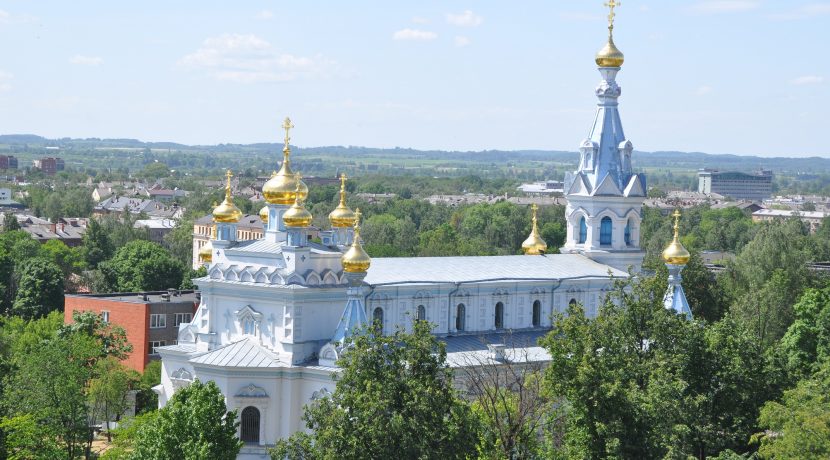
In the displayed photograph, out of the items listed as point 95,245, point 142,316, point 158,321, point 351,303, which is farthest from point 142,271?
point 351,303

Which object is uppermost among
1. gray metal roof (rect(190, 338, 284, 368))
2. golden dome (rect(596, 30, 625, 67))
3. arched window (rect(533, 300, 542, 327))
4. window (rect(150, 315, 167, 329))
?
golden dome (rect(596, 30, 625, 67))

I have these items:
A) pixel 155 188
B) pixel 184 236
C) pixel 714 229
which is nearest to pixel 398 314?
pixel 184 236

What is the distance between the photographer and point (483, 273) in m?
41.8

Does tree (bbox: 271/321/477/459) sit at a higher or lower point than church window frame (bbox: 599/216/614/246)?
lower

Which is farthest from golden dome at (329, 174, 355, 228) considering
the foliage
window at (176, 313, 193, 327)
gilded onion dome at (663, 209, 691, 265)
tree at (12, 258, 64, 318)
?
tree at (12, 258, 64, 318)

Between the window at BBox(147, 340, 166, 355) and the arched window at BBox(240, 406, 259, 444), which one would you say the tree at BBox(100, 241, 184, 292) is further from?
the arched window at BBox(240, 406, 259, 444)

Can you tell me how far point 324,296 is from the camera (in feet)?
122

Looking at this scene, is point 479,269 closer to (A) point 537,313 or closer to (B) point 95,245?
(A) point 537,313

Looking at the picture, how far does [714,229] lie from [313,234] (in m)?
33.7

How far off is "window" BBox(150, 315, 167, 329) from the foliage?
25.2 m

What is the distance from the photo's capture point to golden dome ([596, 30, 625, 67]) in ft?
151

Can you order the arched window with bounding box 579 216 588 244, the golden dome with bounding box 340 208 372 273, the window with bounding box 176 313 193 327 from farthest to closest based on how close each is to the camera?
the window with bounding box 176 313 193 327, the arched window with bounding box 579 216 588 244, the golden dome with bounding box 340 208 372 273

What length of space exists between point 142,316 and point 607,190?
1669cm

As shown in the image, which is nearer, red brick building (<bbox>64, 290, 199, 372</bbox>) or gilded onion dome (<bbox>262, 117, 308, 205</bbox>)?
gilded onion dome (<bbox>262, 117, 308, 205</bbox>)
